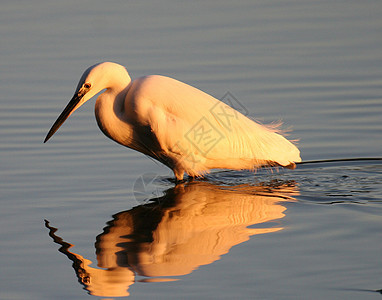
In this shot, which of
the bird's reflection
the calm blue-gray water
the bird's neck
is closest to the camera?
the calm blue-gray water

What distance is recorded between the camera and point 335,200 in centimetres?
732

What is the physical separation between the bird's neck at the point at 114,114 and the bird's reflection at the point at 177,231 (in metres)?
0.76

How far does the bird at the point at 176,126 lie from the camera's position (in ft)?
25.4

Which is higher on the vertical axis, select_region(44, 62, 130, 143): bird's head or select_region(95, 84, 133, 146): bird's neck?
select_region(44, 62, 130, 143): bird's head

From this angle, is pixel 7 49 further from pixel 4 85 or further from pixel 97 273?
pixel 97 273

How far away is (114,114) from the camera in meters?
7.94

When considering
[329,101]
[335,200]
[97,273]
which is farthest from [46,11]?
[97,273]

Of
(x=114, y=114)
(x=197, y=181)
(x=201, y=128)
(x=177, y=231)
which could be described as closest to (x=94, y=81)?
(x=114, y=114)

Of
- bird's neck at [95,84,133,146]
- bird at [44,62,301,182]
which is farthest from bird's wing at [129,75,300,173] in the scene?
bird's neck at [95,84,133,146]

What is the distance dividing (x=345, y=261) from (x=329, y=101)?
4702 millimetres

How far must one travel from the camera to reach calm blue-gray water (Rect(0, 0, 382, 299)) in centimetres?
563

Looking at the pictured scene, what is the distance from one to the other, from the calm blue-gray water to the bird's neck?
0.49 m

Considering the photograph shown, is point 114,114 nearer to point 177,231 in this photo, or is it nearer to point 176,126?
point 176,126

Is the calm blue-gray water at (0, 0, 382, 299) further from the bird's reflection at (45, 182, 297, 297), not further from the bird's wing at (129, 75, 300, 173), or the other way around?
the bird's wing at (129, 75, 300, 173)
